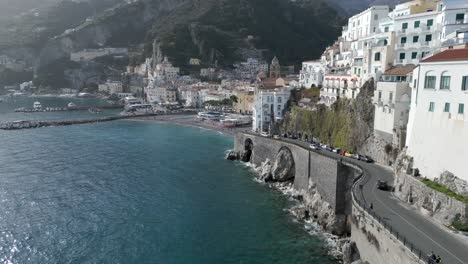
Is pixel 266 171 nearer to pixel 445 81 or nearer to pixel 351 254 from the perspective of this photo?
pixel 351 254

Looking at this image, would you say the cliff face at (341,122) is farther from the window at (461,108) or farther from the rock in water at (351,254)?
the rock in water at (351,254)

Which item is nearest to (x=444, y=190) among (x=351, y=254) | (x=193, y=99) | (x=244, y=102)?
(x=351, y=254)

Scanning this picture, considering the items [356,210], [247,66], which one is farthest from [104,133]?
[247,66]

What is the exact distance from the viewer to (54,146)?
7856 cm

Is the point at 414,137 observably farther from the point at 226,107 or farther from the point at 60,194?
the point at 226,107

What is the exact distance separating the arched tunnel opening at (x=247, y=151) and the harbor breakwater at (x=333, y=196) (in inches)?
35.7

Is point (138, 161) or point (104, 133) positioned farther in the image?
point (104, 133)

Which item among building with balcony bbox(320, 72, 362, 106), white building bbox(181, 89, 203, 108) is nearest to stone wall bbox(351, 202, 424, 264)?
building with balcony bbox(320, 72, 362, 106)

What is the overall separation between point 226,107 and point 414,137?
9381 centimetres

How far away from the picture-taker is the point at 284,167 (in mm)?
51906

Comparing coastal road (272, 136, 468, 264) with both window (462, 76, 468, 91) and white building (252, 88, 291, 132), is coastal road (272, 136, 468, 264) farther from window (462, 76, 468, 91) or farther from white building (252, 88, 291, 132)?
white building (252, 88, 291, 132)

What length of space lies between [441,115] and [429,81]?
10.6ft

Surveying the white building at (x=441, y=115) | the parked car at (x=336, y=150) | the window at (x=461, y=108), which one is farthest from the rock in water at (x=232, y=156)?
the window at (x=461, y=108)

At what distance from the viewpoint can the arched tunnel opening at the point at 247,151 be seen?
2571 inches
